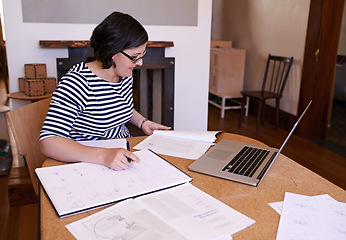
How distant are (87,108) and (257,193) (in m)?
0.70

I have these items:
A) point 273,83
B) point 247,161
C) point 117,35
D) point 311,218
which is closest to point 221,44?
point 273,83

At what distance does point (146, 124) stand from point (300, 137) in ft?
8.47

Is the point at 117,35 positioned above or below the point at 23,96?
above

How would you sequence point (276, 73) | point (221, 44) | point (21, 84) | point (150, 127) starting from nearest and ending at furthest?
point (150, 127)
point (21, 84)
point (276, 73)
point (221, 44)

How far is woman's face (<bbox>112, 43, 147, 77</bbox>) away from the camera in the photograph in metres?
1.24

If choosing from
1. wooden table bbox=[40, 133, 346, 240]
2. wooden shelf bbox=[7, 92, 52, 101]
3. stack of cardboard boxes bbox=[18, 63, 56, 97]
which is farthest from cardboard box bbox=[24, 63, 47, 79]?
wooden table bbox=[40, 133, 346, 240]

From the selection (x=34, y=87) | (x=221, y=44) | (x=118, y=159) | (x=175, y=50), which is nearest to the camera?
(x=118, y=159)

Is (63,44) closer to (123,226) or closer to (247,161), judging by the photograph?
(247,161)

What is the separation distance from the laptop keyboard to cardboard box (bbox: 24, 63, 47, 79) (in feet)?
5.41

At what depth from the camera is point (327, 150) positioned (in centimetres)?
328

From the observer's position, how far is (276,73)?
4.09m

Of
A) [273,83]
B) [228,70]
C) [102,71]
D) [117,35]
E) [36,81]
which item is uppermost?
[117,35]

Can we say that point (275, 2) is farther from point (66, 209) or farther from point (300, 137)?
point (66, 209)

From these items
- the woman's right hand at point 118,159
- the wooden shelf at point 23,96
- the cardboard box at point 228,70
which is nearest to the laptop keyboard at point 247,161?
the woman's right hand at point 118,159
